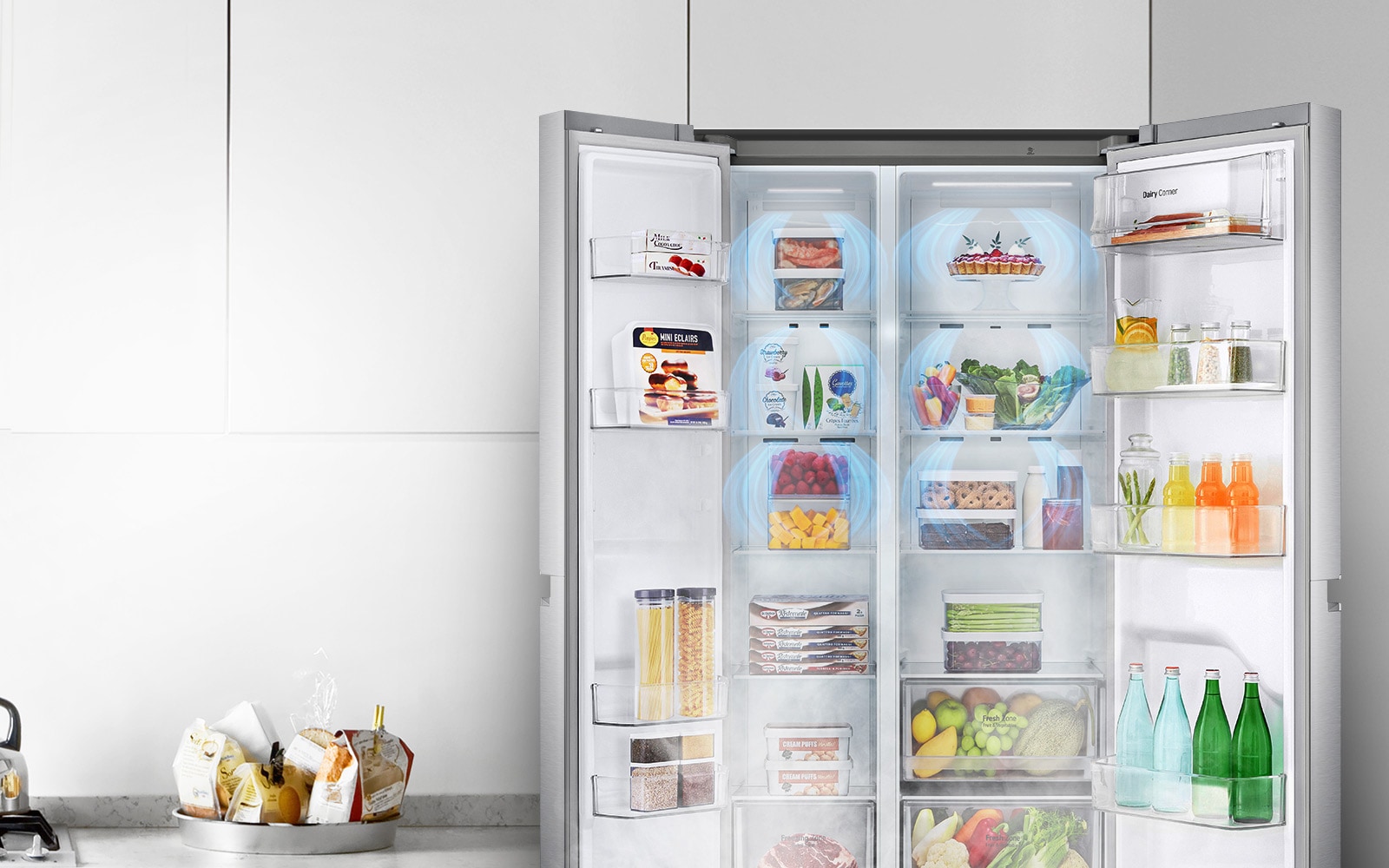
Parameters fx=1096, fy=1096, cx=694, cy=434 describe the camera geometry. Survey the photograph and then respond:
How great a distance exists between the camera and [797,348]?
2.64 metres

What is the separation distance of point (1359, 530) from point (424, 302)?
238 centimetres

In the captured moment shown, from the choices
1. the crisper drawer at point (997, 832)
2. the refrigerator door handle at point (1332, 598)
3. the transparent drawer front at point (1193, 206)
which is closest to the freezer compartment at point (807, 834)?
the crisper drawer at point (997, 832)

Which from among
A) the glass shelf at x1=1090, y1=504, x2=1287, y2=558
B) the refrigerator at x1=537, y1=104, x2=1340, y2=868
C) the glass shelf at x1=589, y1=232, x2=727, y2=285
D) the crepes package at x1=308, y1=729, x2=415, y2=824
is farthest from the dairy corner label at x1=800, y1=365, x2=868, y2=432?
the crepes package at x1=308, y1=729, x2=415, y2=824

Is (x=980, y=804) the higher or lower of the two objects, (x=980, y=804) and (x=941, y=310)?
the lower

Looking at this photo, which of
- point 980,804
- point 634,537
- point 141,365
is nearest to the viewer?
point 634,537

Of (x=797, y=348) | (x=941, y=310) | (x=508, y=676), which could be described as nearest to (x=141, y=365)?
(x=508, y=676)

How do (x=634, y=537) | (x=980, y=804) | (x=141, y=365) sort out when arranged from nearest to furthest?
(x=634, y=537) → (x=980, y=804) → (x=141, y=365)

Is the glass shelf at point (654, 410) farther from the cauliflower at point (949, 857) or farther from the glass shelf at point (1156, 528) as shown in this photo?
the cauliflower at point (949, 857)

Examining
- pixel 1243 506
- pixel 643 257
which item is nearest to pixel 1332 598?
pixel 1243 506

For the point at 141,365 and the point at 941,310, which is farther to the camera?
the point at 141,365

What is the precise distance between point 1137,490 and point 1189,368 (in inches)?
11.1

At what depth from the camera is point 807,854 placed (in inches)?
101

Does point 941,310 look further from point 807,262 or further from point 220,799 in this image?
point 220,799

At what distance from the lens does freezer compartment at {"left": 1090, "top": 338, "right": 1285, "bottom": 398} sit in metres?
2.15
